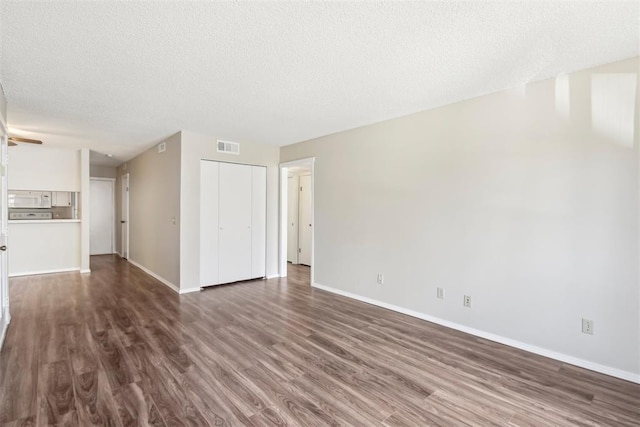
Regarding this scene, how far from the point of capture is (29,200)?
259 inches

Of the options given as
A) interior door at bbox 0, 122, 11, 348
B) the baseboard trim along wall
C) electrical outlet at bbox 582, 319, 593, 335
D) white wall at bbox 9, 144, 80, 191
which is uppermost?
white wall at bbox 9, 144, 80, 191

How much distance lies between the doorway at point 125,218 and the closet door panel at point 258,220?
152 inches

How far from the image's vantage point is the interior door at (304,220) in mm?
7004

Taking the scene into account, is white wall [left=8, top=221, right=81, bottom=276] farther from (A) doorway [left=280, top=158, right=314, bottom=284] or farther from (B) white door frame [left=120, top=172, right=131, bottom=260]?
(A) doorway [left=280, top=158, right=314, bottom=284]

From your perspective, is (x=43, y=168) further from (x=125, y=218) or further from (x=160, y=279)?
(x=160, y=279)

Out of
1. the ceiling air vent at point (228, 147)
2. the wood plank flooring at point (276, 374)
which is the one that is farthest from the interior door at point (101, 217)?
the ceiling air vent at point (228, 147)

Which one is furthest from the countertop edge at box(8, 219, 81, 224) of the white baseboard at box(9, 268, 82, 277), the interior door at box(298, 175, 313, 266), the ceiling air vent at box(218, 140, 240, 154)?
the interior door at box(298, 175, 313, 266)

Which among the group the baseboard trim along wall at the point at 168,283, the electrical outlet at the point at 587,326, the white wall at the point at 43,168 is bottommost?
the baseboard trim along wall at the point at 168,283

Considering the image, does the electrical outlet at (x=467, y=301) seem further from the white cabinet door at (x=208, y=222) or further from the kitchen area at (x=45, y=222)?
the kitchen area at (x=45, y=222)

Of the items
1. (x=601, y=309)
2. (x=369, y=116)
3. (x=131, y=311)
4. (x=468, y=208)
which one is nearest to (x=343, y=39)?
(x=369, y=116)

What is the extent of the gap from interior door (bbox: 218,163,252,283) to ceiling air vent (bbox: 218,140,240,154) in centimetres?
22

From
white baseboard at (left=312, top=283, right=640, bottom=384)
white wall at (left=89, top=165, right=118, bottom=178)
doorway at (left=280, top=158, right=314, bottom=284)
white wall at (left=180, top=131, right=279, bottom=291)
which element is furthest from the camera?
white wall at (left=89, top=165, right=118, bottom=178)

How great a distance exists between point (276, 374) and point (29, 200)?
7377 millimetres

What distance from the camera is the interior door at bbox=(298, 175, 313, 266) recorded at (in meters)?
7.00
